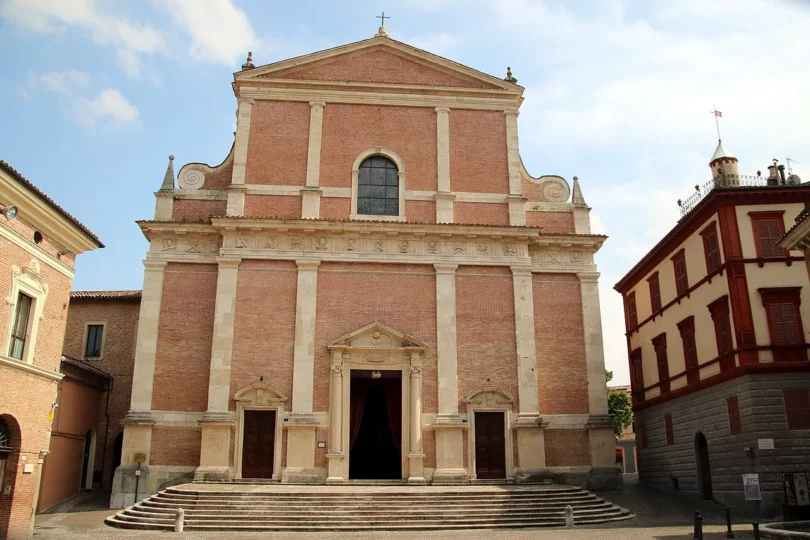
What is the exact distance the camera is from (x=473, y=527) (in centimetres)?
1981

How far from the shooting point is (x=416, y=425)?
24875mm

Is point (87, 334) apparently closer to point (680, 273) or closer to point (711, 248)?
point (680, 273)

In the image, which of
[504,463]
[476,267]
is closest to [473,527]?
[504,463]

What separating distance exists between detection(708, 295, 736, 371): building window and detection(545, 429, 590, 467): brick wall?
5402 mm

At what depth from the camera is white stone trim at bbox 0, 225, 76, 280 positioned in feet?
56.4

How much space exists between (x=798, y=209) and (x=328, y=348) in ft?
54.0

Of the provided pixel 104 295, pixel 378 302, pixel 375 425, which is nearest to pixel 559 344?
pixel 378 302

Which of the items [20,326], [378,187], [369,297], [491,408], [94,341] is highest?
[378,187]

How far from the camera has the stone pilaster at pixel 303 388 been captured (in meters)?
24.3

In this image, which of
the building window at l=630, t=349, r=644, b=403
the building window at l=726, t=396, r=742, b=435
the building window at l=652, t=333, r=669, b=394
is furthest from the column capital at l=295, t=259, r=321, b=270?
the building window at l=630, t=349, r=644, b=403

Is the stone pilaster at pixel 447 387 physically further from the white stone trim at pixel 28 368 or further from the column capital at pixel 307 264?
the white stone trim at pixel 28 368

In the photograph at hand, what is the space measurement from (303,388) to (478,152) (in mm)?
11512

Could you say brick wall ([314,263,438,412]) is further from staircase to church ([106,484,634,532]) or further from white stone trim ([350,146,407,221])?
staircase to church ([106,484,634,532])

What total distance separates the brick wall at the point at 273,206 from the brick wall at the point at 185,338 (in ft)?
8.83
